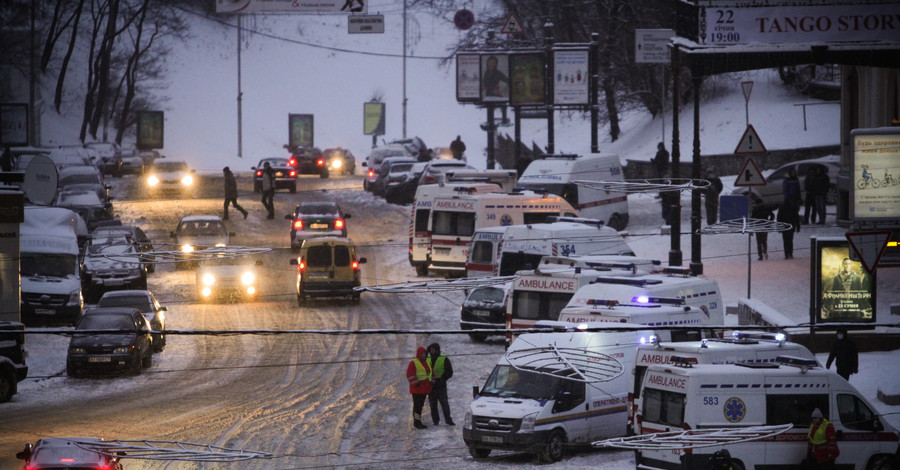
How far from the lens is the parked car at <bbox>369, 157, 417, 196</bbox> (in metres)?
51.5

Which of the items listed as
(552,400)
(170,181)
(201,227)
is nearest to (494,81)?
(170,181)

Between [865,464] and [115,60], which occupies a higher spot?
[115,60]

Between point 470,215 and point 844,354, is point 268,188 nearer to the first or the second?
point 470,215

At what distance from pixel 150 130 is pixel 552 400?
76132mm

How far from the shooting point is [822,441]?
601 inches

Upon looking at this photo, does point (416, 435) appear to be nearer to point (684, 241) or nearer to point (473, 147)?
point (684, 241)

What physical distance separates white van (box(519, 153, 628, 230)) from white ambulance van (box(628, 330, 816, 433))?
20361mm

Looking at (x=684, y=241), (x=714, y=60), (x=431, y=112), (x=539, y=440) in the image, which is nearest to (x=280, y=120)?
(x=431, y=112)

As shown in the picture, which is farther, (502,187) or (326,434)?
(502,187)

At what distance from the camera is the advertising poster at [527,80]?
1992 inches

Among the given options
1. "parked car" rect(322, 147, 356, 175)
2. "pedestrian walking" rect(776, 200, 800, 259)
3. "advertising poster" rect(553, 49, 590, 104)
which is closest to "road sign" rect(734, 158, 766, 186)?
"pedestrian walking" rect(776, 200, 800, 259)

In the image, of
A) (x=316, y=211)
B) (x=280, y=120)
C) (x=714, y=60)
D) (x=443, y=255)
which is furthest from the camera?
(x=280, y=120)

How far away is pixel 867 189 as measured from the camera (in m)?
24.8

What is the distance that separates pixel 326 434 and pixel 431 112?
3450 inches
